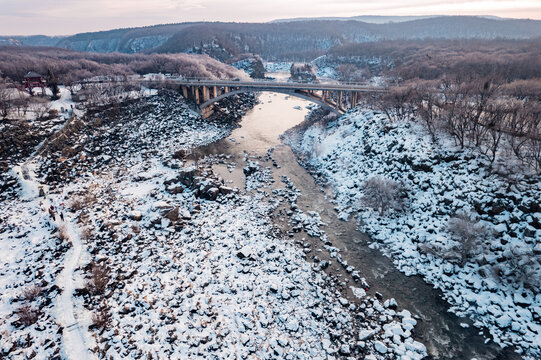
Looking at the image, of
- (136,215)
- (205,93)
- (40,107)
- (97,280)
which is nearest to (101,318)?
(97,280)

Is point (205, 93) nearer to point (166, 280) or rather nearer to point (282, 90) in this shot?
point (282, 90)

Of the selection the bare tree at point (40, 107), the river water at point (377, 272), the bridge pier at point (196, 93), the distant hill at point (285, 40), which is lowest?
the river water at point (377, 272)

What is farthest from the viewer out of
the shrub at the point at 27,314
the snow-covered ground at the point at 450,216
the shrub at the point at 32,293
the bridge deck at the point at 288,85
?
the bridge deck at the point at 288,85

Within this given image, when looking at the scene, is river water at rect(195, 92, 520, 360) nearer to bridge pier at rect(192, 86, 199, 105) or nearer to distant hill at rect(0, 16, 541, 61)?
bridge pier at rect(192, 86, 199, 105)

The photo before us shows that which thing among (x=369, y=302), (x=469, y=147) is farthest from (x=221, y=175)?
(x=469, y=147)

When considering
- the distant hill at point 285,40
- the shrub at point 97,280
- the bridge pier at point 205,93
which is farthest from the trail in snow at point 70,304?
the distant hill at point 285,40

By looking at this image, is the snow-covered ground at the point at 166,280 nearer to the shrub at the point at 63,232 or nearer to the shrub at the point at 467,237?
the shrub at the point at 63,232

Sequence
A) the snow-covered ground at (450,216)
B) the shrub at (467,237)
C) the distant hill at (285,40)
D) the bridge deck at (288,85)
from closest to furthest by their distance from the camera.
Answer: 1. the snow-covered ground at (450,216)
2. the shrub at (467,237)
3. the bridge deck at (288,85)
4. the distant hill at (285,40)
